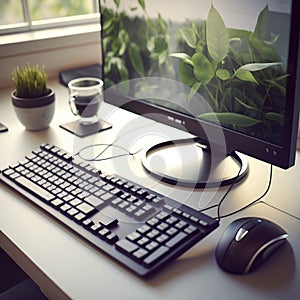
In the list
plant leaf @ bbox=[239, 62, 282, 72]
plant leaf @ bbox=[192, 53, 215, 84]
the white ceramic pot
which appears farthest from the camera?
the white ceramic pot

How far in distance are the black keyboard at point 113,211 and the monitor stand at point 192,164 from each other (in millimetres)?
113

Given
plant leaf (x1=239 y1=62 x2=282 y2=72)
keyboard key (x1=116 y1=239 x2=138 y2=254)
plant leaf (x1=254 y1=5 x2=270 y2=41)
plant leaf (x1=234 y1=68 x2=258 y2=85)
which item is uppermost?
plant leaf (x1=254 y1=5 x2=270 y2=41)

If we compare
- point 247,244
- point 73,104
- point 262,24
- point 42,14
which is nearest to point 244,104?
point 262,24

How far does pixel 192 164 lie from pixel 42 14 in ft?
3.61

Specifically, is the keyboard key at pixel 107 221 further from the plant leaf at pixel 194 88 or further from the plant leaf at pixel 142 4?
the plant leaf at pixel 142 4

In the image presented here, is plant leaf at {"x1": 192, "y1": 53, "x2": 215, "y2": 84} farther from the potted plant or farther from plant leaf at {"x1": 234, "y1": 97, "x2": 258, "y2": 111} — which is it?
the potted plant

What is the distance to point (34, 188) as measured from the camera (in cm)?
95

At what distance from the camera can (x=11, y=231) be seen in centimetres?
84

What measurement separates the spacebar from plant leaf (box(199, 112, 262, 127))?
0.33 m

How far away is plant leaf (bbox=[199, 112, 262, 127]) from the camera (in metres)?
0.88

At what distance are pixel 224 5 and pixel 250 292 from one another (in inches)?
18.8

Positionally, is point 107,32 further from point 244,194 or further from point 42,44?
point 42,44

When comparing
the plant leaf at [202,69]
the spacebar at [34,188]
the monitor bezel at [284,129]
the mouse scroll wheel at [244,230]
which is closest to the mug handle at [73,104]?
the monitor bezel at [284,129]

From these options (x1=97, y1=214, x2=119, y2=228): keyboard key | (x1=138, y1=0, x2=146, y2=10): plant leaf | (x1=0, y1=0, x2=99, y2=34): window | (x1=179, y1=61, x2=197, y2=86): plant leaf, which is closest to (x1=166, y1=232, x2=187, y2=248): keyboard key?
(x1=97, y1=214, x2=119, y2=228): keyboard key
